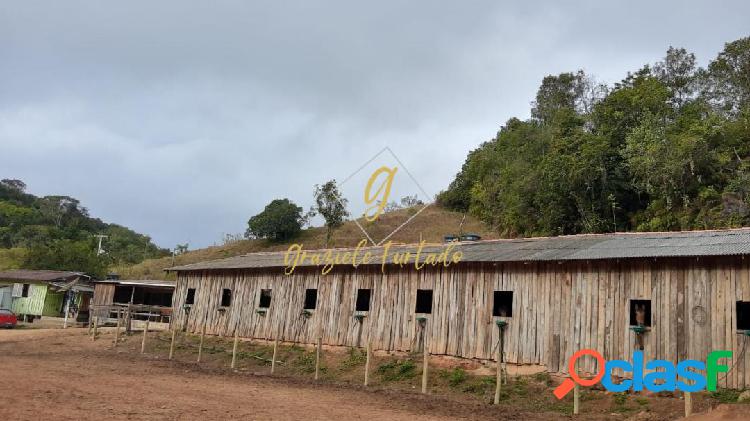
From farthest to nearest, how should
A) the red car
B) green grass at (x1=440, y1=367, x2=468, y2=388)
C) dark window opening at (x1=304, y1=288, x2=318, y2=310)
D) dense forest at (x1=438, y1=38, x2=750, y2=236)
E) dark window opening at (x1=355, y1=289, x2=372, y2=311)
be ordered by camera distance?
the red car < dense forest at (x1=438, y1=38, x2=750, y2=236) < dark window opening at (x1=304, y1=288, x2=318, y2=310) < dark window opening at (x1=355, y1=289, x2=372, y2=311) < green grass at (x1=440, y1=367, x2=468, y2=388)

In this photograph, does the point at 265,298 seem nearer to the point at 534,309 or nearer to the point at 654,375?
the point at 534,309

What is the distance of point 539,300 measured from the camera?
18.0 meters

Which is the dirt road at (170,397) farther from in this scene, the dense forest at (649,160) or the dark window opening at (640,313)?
the dense forest at (649,160)

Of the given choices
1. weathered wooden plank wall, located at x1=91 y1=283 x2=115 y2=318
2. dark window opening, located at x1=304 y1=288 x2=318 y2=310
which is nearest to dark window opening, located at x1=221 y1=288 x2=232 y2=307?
dark window opening, located at x1=304 y1=288 x2=318 y2=310

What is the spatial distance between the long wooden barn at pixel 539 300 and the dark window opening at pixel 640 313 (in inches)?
1.1

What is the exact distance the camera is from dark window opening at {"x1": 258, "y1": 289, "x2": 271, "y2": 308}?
27.3 m

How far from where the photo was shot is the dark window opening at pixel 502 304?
19.0m

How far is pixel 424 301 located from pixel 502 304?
11.3 feet

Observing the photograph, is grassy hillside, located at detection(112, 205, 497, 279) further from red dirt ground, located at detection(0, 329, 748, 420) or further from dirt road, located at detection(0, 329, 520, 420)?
red dirt ground, located at detection(0, 329, 748, 420)

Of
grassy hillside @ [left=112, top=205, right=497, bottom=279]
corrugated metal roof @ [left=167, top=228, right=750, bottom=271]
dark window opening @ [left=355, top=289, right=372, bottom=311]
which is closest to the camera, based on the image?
corrugated metal roof @ [left=167, top=228, right=750, bottom=271]

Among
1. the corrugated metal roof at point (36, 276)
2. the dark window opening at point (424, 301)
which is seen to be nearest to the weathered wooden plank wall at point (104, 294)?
the corrugated metal roof at point (36, 276)

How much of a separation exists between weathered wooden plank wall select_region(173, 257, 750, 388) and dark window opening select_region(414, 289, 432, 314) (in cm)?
35

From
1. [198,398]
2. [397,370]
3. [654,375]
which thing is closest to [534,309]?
[654,375]

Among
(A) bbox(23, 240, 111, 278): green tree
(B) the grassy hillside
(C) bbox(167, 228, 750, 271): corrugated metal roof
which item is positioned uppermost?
(B) the grassy hillside
